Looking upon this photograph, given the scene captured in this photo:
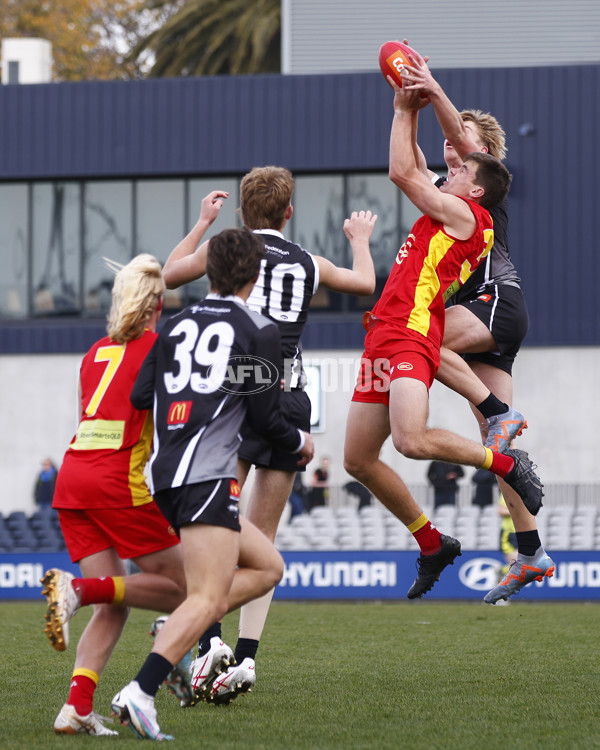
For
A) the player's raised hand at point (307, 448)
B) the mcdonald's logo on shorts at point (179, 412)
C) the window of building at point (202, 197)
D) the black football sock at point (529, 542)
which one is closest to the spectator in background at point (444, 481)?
the window of building at point (202, 197)

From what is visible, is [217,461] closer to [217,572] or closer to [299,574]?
[217,572]

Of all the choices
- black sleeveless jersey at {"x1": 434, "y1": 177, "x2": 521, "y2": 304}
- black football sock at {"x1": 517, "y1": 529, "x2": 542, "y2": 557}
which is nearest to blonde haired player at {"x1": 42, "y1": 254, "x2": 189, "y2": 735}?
black sleeveless jersey at {"x1": 434, "y1": 177, "x2": 521, "y2": 304}

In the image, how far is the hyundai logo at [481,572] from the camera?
52.1ft

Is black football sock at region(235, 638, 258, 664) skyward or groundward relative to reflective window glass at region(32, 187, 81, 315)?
skyward

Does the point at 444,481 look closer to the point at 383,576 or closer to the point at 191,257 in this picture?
the point at 383,576

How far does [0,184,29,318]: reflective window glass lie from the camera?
75.8 feet

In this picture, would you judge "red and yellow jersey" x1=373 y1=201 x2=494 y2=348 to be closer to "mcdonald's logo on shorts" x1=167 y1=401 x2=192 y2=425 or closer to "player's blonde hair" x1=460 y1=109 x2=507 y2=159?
"player's blonde hair" x1=460 y1=109 x2=507 y2=159

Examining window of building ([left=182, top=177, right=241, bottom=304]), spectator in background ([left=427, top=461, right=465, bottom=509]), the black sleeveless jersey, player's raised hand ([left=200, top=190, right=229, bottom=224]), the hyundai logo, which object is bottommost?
spectator in background ([left=427, top=461, right=465, bottom=509])

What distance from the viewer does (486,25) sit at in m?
25.0

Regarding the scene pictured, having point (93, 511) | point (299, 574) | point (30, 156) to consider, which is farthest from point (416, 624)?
point (30, 156)

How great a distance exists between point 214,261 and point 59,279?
18252 millimetres

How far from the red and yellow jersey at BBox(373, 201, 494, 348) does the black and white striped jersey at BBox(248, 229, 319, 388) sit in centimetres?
55

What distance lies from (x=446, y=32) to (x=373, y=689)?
801 inches

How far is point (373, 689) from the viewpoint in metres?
7.00
